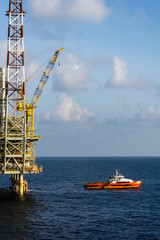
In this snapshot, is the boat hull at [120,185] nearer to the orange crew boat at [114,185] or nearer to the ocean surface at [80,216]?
the orange crew boat at [114,185]

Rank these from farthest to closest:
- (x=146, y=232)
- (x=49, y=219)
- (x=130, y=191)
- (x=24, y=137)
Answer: (x=130, y=191), (x=24, y=137), (x=49, y=219), (x=146, y=232)

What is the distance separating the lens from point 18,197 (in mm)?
77938

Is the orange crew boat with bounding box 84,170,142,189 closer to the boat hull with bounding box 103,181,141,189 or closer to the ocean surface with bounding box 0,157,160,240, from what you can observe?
the boat hull with bounding box 103,181,141,189

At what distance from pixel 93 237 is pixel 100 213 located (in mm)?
15378

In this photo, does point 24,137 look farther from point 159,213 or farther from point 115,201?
point 159,213

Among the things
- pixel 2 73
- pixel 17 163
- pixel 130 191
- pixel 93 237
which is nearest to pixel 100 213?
pixel 93 237

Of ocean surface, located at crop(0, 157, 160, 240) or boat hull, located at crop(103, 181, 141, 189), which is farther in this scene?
boat hull, located at crop(103, 181, 141, 189)

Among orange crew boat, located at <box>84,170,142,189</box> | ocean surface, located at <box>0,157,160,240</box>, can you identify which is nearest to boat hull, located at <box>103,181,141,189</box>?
orange crew boat, located at <box>84,170,142,189</box>

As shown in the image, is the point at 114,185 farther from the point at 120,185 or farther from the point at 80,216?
the point at 80,216

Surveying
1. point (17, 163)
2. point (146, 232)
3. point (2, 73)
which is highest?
point (2, 73)

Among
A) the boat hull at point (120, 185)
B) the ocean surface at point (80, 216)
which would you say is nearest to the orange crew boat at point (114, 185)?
the boat hull at point (120, 185)

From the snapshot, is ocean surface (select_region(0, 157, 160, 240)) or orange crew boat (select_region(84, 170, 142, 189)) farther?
orange crew boat (select_region(84, 170, 142, 189))

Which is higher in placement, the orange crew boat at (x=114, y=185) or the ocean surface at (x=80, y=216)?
the orange crew boat at (x=114, y=185)

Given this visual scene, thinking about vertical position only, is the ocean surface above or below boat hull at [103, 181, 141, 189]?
below
